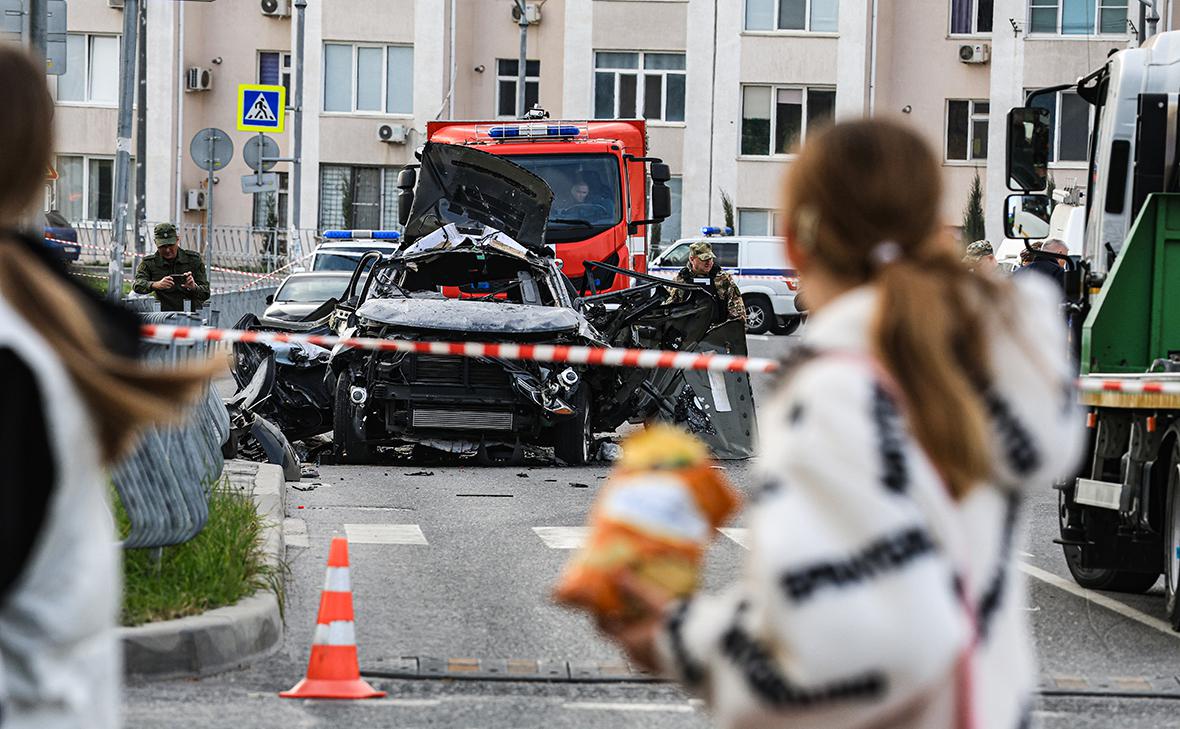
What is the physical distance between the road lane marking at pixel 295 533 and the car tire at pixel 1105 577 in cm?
394

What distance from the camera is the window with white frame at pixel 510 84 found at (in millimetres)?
51219

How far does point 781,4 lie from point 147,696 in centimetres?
4460

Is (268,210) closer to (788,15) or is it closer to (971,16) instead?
(788,15)

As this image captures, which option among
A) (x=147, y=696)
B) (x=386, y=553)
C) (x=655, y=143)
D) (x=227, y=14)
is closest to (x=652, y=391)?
(x=386, y=553)

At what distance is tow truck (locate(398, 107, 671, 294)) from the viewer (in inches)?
862

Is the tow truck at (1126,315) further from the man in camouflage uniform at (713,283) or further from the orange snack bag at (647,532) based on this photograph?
the orange snack bag at (647,532)

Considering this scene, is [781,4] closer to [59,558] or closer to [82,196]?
[82,196]

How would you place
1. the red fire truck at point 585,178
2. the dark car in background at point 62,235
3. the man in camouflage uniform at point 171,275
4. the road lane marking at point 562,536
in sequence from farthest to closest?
the dark car in background at point 62,235 < the red fire truck at point 585,178 < the man in camouflage uniform at point 171,275 < the road lane marking at point 562,536

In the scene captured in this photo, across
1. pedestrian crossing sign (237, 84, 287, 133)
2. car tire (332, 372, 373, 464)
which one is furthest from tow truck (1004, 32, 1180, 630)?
pedestrian crossing sign (237, 84, 287, 133)

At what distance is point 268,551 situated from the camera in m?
9.20

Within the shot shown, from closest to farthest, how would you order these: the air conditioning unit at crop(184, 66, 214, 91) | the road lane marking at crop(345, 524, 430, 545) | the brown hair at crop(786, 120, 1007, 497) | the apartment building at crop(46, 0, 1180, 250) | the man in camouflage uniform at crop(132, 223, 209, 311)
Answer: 1. the brown hair at crop(786, 120, 1007, 497)
2. the road lane marking at crop(345, 524, 430, 545)
3. the man in camouflage uniform at crop(132, 223, 209, 311)
4. the apartment building at crop(46, 0, 1180, 250)
5. the air conditioning unit at crop(184, 66, 214, 91)

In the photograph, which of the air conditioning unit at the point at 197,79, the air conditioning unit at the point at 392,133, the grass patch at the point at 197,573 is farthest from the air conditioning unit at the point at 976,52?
the grass patch at the point at 197,573

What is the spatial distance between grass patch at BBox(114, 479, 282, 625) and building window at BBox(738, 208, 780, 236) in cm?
4119

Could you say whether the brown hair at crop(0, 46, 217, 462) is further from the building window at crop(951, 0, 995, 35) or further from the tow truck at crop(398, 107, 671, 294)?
the building window at crop(951, 0, 995, 35)
